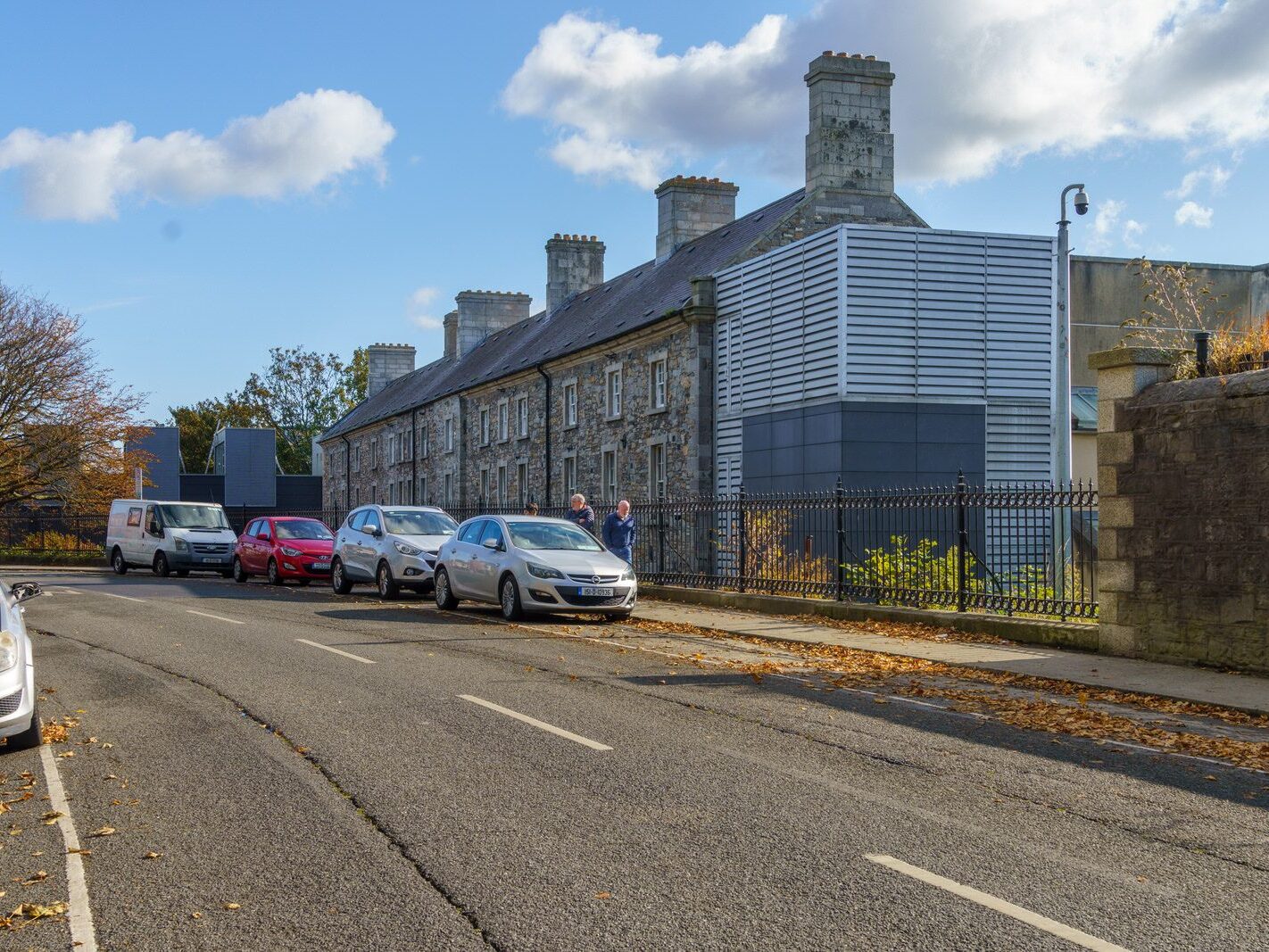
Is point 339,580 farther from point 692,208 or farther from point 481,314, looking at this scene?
point 481,314

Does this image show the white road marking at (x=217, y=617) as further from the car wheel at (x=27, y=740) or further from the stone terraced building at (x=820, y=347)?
the stone terraced building at (x=820, y=347)

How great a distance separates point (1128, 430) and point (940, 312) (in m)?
14.3

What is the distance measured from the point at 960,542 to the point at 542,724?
8656mm

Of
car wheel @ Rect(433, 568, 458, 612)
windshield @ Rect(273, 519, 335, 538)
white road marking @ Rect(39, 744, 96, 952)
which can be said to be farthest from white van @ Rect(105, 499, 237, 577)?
white road marking @ Rect(39, 744, 96, 952)

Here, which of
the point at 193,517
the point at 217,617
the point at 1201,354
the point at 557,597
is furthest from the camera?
the point at 193,517

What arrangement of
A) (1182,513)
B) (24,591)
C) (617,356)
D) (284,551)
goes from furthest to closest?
(617,356) < (284,551) < (1182,513) < (24,591)

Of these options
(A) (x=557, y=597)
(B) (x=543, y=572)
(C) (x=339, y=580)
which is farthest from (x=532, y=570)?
(C) (x=339, y=580)

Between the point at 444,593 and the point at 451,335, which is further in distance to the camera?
the point at 451,335

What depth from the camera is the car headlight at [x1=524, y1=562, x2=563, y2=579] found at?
706 inches

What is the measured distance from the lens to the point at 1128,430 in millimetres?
13422

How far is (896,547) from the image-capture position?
1803 centimetres

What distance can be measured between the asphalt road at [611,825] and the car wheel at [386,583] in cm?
1175

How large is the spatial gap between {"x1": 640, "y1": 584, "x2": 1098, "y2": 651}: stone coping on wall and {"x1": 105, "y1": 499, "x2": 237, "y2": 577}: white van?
1585 cm

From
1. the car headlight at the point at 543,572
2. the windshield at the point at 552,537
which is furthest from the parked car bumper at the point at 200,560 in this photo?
the car headlight at the point at 543,572
